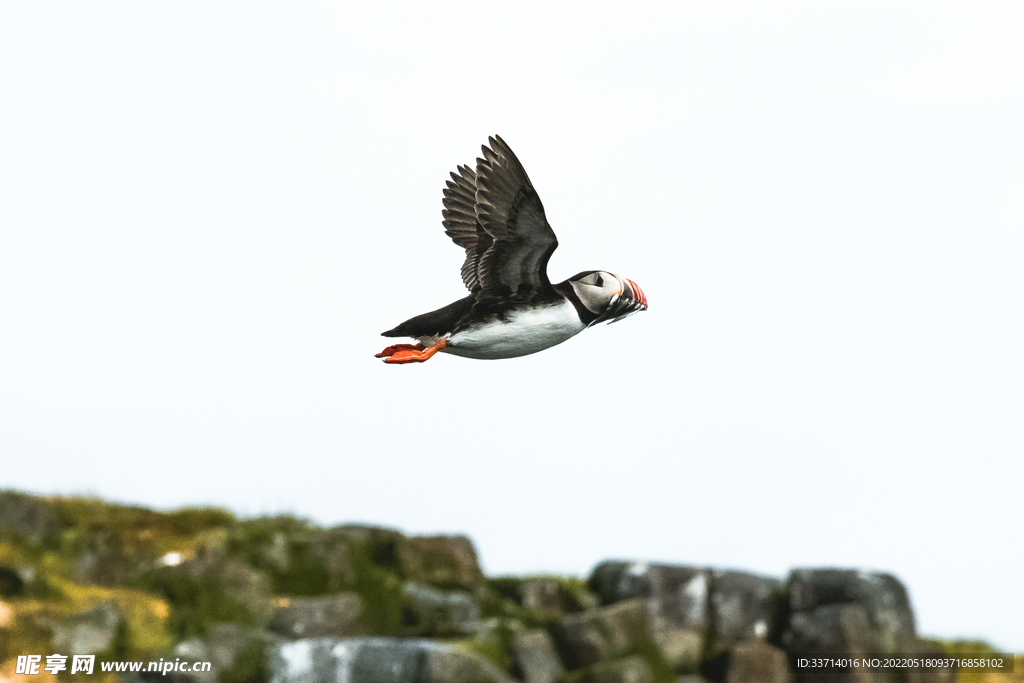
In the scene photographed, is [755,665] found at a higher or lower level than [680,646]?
lower

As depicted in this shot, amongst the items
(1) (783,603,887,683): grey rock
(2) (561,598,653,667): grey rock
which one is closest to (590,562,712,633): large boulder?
(2) (561,598,653,667): grey rock

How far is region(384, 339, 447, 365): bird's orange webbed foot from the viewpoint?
5.40 metres

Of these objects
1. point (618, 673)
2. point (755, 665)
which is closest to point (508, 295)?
point (618, 673)

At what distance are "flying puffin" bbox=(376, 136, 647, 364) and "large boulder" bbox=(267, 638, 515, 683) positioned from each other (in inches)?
119

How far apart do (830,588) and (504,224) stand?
19.5 ft

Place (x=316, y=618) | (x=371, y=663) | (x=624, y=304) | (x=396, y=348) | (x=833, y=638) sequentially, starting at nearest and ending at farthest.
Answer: (x=396, y=348) → (x=624, y=304) → (x=371, y=663) → (x=316, y=618) → (x=833, y=638)

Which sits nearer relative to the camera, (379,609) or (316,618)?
(316,618)

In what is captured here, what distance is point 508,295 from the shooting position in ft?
18.5

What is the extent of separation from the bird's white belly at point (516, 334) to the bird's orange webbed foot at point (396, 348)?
0.18 metres

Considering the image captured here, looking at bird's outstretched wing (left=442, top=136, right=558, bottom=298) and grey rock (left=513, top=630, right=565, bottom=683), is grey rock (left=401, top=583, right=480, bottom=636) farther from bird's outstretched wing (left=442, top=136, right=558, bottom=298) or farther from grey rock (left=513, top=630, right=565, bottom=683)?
bird's outstretched wing (left=442, top=136, right=558, bottom=298)

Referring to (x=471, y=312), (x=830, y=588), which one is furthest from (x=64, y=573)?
(x=830, y=588)

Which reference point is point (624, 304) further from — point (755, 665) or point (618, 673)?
point (755, 665)

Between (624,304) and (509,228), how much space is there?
3.66ft

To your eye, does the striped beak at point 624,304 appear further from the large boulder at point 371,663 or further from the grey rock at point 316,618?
the grey rock at point 316,618
